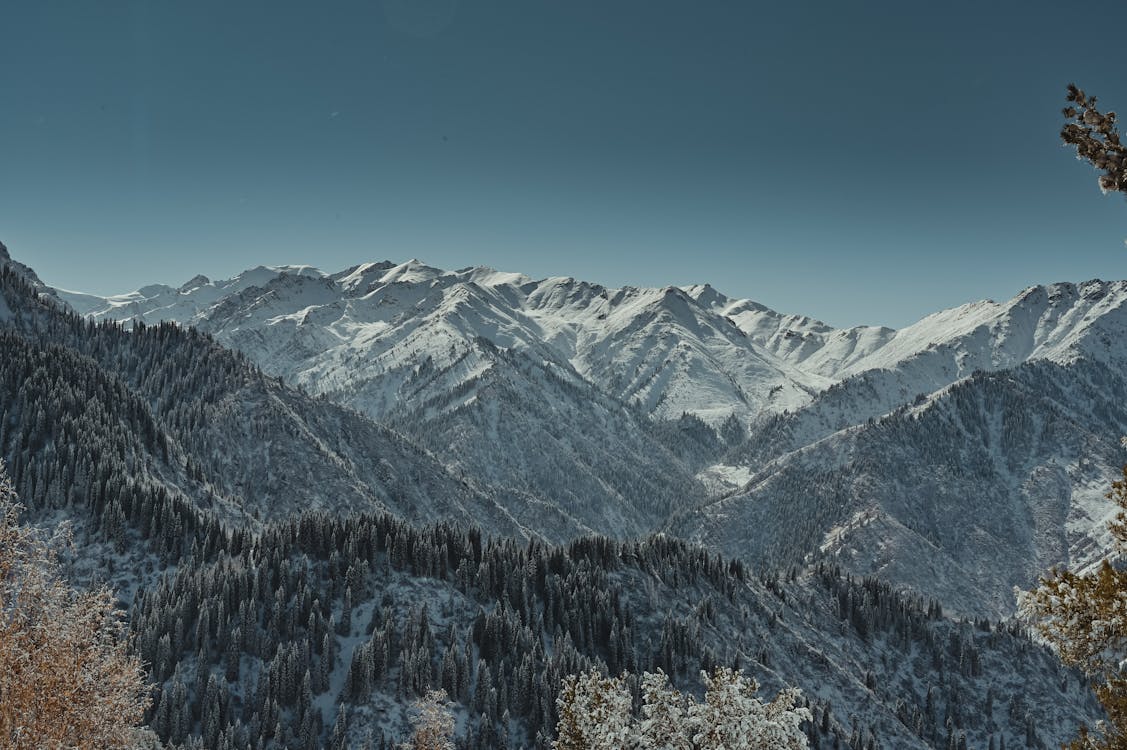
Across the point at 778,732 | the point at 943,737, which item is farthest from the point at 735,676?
the point at 943,737

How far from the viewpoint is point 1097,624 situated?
18.9 m

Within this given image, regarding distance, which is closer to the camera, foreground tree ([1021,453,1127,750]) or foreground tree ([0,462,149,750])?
foreground tree ([1021,453,1127,750])

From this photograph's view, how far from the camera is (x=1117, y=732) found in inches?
799

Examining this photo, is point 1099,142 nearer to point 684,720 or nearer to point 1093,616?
point 1093,616

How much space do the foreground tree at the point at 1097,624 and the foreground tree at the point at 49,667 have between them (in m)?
28.2

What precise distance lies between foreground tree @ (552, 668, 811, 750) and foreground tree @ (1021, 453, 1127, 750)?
7949 millimetres

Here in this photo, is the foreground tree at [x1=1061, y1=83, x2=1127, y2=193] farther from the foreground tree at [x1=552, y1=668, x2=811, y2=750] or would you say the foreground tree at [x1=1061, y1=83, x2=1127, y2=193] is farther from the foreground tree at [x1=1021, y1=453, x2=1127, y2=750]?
the foreground tree at [x1=552, y1=668, x2=811, y2=750]

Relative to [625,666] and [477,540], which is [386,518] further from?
[625,666]

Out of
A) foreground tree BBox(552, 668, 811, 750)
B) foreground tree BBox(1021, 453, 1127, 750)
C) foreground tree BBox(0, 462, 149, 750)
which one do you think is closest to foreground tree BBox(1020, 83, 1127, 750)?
foreground tree BBox(1021, 453, 1127, 750)

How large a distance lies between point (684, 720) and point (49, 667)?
67.2ft

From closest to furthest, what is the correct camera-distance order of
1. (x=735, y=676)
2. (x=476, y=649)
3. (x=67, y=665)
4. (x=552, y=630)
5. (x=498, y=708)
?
(x=67, y=665) → (x=735, y=676) → (x=498, y=708) → (x=476, y=649) → (x=552, y=630)

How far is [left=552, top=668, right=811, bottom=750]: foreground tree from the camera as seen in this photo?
2402 centimetres

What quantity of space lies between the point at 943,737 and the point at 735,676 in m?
215

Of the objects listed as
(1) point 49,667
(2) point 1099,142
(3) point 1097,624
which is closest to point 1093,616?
(3) point 1097,624
